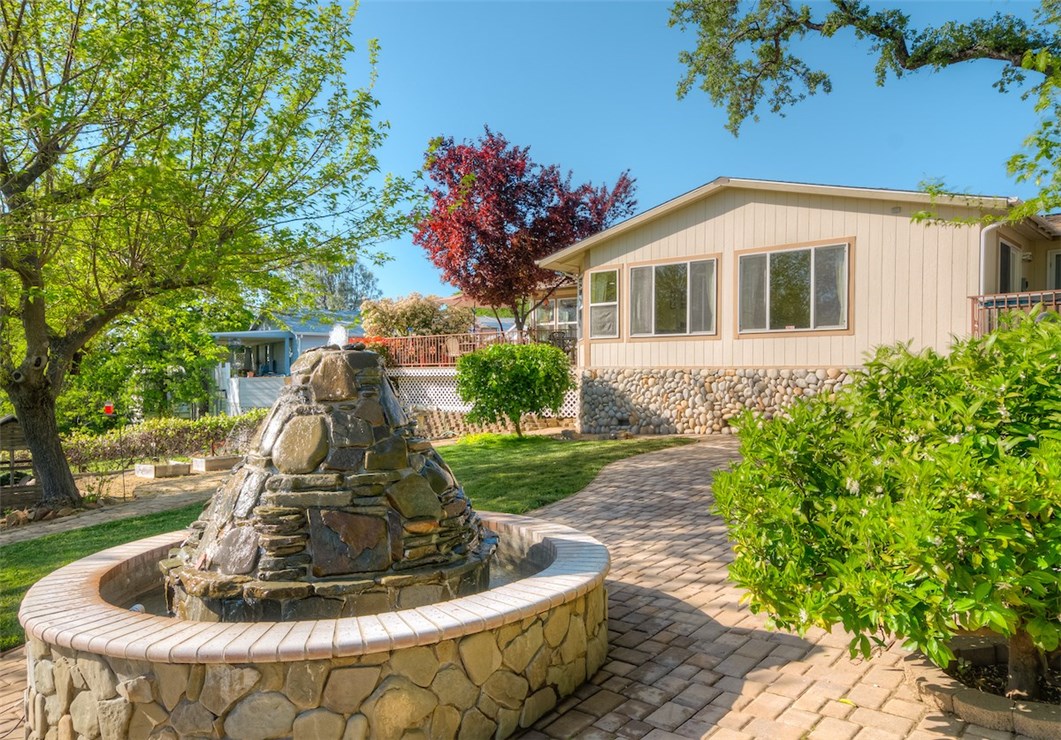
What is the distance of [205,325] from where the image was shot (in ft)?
36.1

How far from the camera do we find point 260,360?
28.6m

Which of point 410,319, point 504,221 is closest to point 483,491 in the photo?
point 504,221

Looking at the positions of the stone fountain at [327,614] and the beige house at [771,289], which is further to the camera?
the beige house at [771,289]

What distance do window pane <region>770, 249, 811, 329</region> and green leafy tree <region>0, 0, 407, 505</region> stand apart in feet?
24.9

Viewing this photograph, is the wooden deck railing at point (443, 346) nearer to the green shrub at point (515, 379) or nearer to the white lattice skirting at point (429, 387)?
the white lattice skirting at point (429, 387)

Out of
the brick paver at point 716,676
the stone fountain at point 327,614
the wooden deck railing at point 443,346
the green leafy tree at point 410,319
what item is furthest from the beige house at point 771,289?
the green leafy tree at point 410,319

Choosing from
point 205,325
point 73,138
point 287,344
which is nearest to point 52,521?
point 205,325

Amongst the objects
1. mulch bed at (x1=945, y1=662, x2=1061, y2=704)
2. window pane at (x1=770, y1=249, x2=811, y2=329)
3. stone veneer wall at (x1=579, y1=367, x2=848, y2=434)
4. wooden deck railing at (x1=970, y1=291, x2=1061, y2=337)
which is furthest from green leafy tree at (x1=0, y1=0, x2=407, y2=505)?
wooden deck railing at (x1=970, y1=291, x2=1061, y2=337)

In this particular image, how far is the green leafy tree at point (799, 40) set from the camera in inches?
466

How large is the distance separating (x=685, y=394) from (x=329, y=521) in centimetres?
1131

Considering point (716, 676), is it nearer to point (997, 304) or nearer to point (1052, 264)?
point (997, 304)

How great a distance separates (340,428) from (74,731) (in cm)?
180

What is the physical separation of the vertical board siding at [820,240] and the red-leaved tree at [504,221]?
264 inches

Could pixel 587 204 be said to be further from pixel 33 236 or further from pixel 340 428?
pixel 340 428
